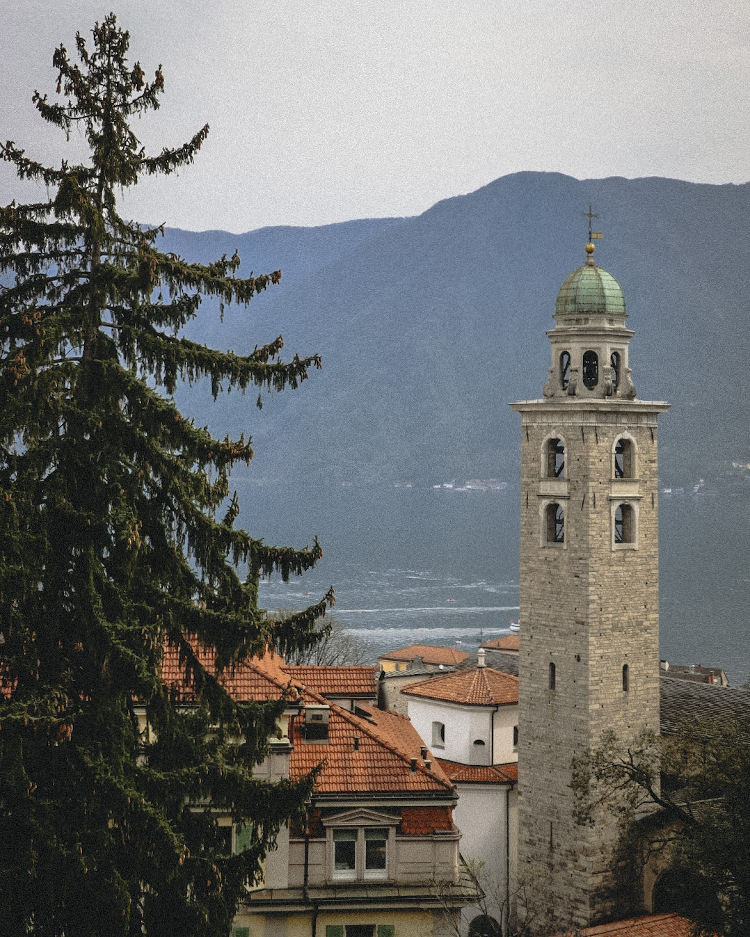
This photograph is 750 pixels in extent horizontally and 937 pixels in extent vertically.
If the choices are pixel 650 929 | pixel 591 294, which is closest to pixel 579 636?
pixel 591 294

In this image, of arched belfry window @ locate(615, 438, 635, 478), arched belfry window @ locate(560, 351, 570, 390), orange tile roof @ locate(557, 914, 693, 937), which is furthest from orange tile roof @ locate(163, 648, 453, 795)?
arched belfry window @ locate(560, 351, 570, 390)

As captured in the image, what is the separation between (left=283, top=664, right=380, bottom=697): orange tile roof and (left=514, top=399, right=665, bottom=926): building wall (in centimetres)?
662

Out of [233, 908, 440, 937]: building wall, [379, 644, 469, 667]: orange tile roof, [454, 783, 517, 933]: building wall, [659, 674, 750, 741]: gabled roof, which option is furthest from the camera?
[379, 644, 469, 667]: orange tile roof

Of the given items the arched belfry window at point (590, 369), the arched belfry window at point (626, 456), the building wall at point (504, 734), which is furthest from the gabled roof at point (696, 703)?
the arched belfry window at point (590, 369)

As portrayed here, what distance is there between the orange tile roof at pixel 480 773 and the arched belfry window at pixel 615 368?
12.7 meters

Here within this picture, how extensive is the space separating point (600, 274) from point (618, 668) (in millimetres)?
12140

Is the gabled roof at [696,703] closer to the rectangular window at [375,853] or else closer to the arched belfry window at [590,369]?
the arched belfry window at [590,369]

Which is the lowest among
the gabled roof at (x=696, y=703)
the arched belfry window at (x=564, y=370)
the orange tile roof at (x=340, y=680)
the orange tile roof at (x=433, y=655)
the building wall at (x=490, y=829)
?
the building wall at (x=490, y=829)

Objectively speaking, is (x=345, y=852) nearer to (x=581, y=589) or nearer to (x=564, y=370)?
(x=581, y=589)

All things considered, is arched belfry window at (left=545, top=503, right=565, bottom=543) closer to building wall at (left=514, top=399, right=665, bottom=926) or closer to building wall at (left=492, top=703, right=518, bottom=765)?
building wall at (left=514, top=399, right=665, bottom=926)

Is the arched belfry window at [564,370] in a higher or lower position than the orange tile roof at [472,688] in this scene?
higher

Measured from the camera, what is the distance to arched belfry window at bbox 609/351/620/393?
3684cm

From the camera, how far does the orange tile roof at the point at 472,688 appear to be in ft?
131

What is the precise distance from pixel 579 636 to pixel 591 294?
34.7 feet
